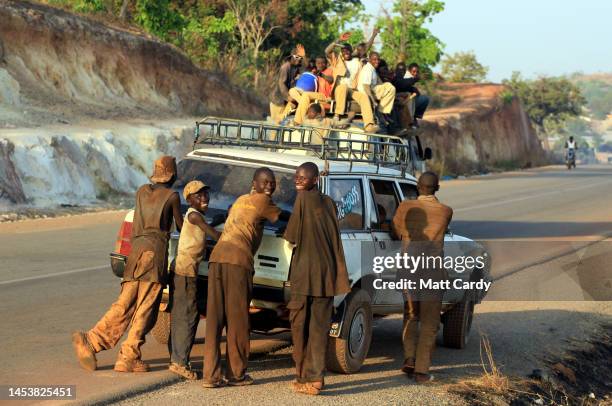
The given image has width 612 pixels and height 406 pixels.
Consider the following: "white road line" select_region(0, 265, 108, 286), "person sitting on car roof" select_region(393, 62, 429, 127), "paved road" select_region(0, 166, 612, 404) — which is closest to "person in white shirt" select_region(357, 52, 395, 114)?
"person sitting on car roof" select_region(393, 62, 429, 127)

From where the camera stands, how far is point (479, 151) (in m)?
56.8

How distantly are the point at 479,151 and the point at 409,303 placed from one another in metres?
48.6

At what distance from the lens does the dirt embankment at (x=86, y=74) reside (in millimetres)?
27844

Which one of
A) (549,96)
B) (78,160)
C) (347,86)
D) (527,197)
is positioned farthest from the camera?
(549,96)

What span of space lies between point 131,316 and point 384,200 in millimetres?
2698

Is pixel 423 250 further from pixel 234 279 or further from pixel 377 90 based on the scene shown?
pixel 377 90

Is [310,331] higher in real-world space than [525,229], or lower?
higher

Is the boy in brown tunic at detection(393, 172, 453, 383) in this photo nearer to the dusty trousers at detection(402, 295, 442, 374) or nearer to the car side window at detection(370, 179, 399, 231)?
the dusty trousers at detection(402, 295, 442, 374)

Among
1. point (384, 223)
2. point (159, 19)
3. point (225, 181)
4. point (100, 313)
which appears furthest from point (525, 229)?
point (159, 19)

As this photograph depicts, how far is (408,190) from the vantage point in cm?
1038

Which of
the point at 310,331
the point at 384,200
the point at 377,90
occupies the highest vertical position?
the point at 377,90

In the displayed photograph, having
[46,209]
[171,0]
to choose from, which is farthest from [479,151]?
[46,209]

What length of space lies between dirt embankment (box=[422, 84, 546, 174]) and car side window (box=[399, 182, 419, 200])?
1253 inches

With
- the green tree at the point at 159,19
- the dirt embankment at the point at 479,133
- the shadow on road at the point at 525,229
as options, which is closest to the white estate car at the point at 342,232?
the shadow on road at the point at 525,229
